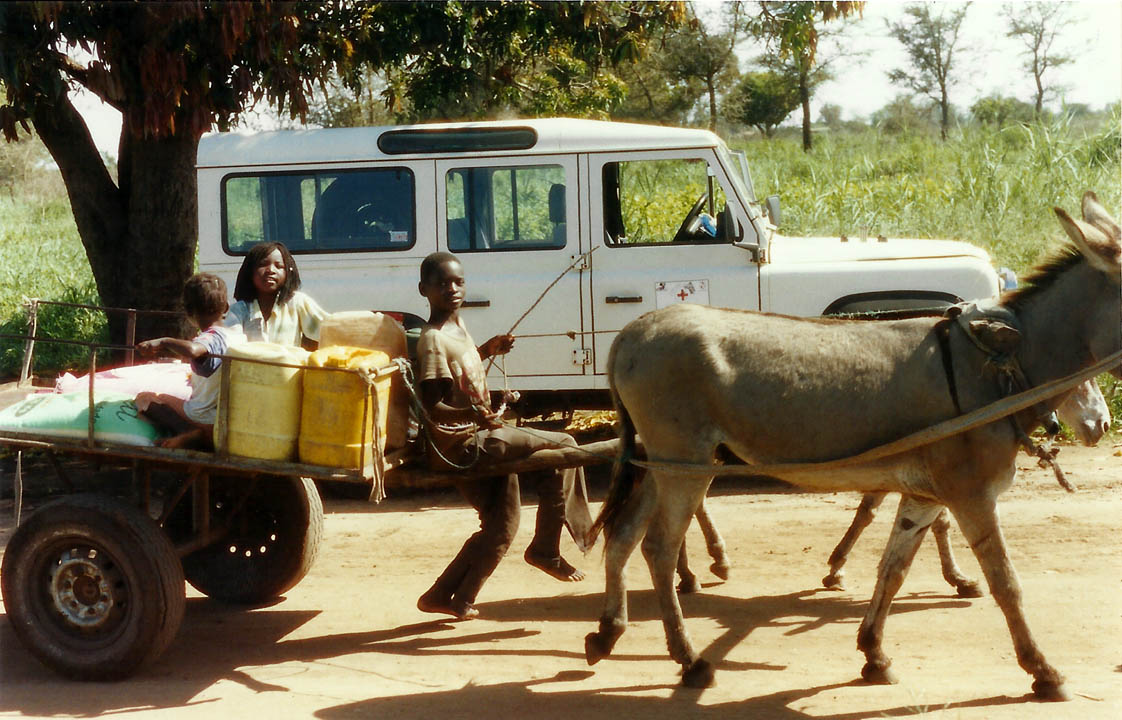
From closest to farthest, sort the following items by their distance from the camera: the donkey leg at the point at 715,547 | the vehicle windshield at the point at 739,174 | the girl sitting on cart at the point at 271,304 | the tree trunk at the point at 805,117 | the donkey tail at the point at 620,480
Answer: the donkey tail at the point at 620,480
the girl sitting on cart at the point at 271,304
the donkey leg at the point at 715,547
the vehicle windshield at the point at 739,174
the tree trunk at the point at 805,117

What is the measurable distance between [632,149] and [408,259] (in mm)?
1765

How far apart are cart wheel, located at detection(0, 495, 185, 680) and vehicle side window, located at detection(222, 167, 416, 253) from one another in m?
3.74

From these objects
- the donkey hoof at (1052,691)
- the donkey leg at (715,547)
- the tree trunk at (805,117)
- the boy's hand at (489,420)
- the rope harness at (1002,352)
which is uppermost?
the tree trunk at (805,117)

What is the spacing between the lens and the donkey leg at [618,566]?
5090 millimetres

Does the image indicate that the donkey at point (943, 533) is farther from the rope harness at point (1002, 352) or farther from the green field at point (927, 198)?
the green field at point (927, 198)

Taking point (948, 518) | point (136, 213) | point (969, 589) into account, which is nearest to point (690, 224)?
point (948, 518)

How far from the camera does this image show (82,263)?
57.8 ft

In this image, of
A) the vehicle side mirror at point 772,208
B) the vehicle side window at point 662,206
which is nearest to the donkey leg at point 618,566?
the vehicle side window at point 662,206

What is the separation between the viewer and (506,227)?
8.56 meters

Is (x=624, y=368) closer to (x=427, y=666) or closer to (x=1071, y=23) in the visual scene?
(x=427, y=666)

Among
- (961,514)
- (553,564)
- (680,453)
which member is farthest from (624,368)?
(961,514)

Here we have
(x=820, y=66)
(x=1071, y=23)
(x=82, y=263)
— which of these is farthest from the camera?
(x=820, y=66)

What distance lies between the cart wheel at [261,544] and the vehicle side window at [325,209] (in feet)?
9.15

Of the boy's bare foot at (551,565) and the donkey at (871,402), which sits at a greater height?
the donkey at (871,402)
